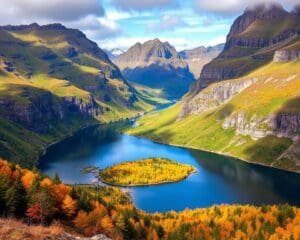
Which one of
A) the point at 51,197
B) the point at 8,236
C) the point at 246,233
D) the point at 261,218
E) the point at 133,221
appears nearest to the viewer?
the point at 8,236

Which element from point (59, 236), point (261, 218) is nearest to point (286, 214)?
point (261, 218)

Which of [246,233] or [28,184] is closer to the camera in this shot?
[28,184]

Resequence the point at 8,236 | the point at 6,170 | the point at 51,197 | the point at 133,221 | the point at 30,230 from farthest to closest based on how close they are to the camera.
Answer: the point at 133,221 → the point at 6,170 → the point at 51,197 → the point at 30,230 → the point at 8,236

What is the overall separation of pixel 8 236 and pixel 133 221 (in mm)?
96259

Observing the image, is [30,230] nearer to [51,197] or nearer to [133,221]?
[51,197]

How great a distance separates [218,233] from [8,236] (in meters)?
111

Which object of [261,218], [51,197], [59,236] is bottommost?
[261,218]

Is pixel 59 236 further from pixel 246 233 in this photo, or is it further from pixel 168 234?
pixel 246 233

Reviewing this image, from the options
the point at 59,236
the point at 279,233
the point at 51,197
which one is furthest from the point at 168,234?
the point at 59,236

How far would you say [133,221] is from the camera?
154 metres

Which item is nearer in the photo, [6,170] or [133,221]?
[6,170]

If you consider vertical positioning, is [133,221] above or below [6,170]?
below

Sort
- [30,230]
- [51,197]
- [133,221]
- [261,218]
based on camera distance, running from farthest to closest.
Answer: [261,218]
[133,221]
[51,197]
[30,230]

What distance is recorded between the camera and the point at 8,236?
59.7m
